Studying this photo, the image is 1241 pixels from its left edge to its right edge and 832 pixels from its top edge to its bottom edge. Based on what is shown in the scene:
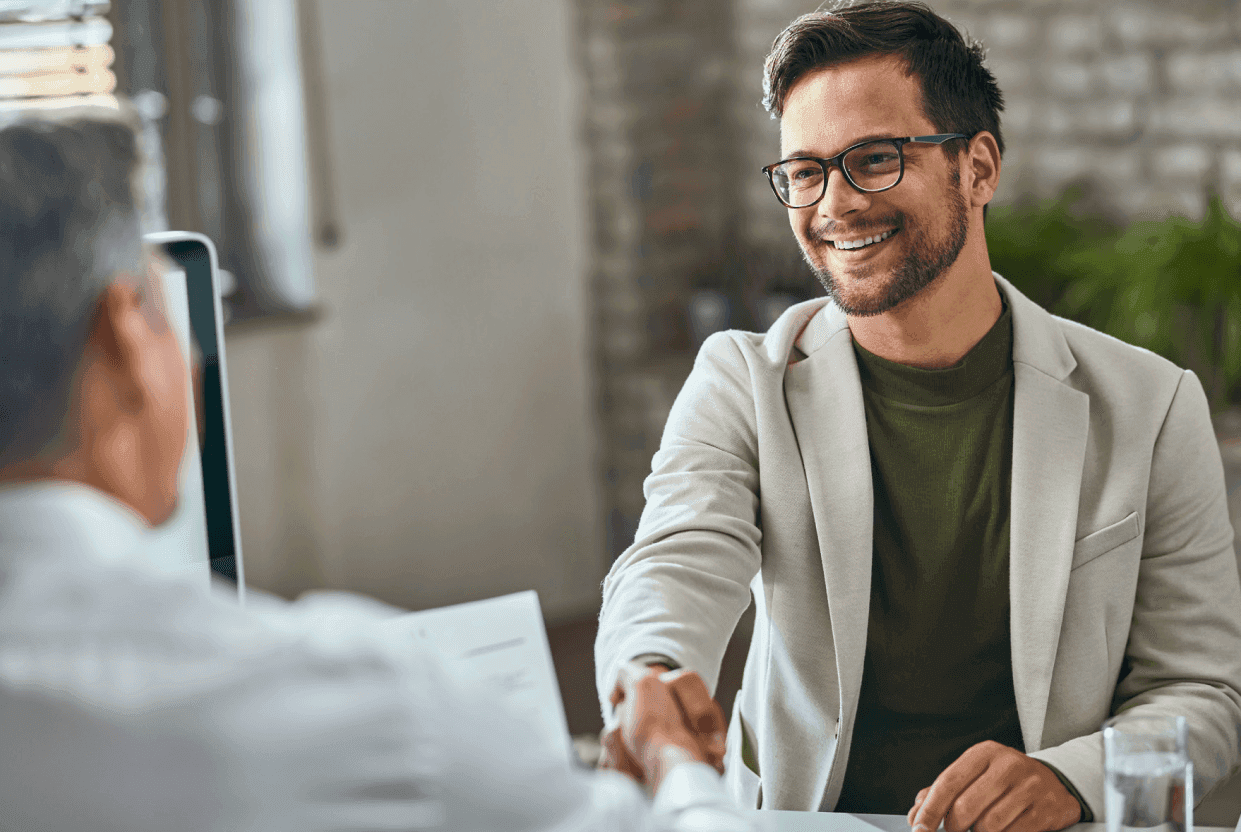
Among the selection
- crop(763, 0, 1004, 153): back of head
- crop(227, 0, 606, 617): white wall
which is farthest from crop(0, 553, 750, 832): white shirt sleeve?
crop(227, 0, 606, 617): white wall

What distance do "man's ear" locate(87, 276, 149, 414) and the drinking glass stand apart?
0.71 m

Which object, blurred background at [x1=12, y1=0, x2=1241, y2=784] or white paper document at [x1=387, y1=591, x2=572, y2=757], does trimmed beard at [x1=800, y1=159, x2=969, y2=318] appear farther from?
blurred background at [x1=12, y1=0, x2=1241, y2=784]

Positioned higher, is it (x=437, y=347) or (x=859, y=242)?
(x=859, y=242)

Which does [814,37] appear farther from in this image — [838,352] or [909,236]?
[838,352]

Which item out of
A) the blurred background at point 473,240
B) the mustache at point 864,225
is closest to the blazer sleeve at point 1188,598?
the mustache at point 864,225

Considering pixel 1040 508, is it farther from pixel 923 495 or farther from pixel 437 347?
pixel 437 347

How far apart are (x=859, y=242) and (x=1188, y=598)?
0.53m

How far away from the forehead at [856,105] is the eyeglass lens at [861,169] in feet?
0.05

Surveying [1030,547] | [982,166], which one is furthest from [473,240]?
[1030,547]

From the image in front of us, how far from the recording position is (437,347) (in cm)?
403

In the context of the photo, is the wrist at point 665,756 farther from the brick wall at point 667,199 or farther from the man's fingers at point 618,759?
the brick wall at point 667,199

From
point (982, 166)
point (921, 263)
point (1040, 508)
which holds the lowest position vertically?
point (1040, 508)

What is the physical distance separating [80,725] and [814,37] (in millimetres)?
1059

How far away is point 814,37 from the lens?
4.38 ft
